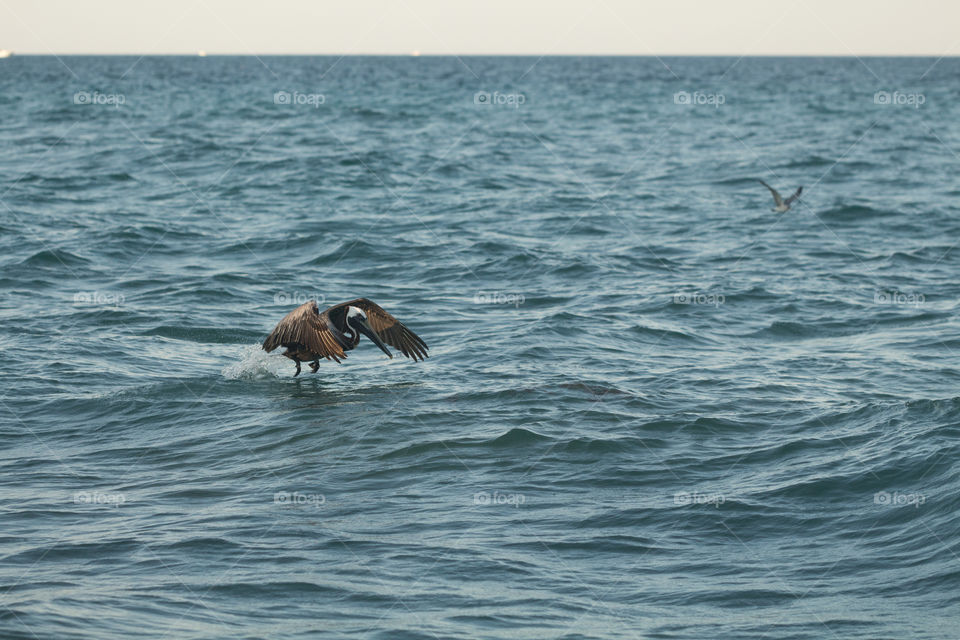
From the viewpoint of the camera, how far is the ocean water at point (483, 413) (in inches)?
308

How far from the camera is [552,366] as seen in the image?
14.0 m

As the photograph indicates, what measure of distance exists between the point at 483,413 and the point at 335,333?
2132mm

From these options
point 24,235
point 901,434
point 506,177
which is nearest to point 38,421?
point 901,434

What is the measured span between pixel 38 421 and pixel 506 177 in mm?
20591

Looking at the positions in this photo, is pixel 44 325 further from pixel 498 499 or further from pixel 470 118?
pixel 470 118
